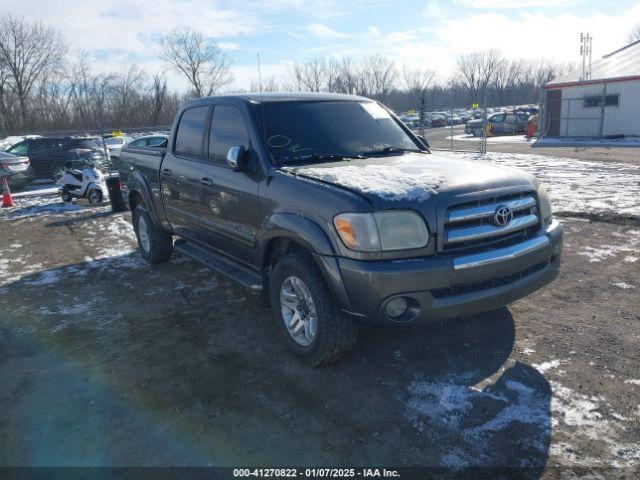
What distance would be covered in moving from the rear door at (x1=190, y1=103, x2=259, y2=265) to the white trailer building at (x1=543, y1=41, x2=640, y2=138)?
23.7 meters

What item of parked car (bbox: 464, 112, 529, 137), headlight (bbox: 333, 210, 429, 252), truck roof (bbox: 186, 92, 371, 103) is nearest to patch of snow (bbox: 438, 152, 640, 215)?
truck roof (bbox: 186, 92, 371, 103)

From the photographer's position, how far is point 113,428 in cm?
304

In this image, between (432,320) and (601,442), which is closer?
(601,442)

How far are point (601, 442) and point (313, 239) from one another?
2010mm

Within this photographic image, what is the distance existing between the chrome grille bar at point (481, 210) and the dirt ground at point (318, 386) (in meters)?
1.10

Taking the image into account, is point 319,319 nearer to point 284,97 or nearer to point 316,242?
point 316,242

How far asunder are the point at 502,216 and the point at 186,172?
3149 mm

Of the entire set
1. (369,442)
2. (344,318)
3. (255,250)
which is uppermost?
(255,250)

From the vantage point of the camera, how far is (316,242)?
10.7ft

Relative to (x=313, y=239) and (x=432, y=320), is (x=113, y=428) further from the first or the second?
(x=432, y=320)

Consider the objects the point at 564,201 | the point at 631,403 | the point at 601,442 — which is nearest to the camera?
the point at 601,442

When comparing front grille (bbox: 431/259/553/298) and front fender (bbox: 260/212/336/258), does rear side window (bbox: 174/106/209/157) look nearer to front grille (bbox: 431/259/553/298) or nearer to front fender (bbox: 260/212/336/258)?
front fender (bbox: 260/212/336/258)

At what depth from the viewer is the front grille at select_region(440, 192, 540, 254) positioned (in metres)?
3.14

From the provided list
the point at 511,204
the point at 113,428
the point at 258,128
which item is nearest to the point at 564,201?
the point at 511,204
